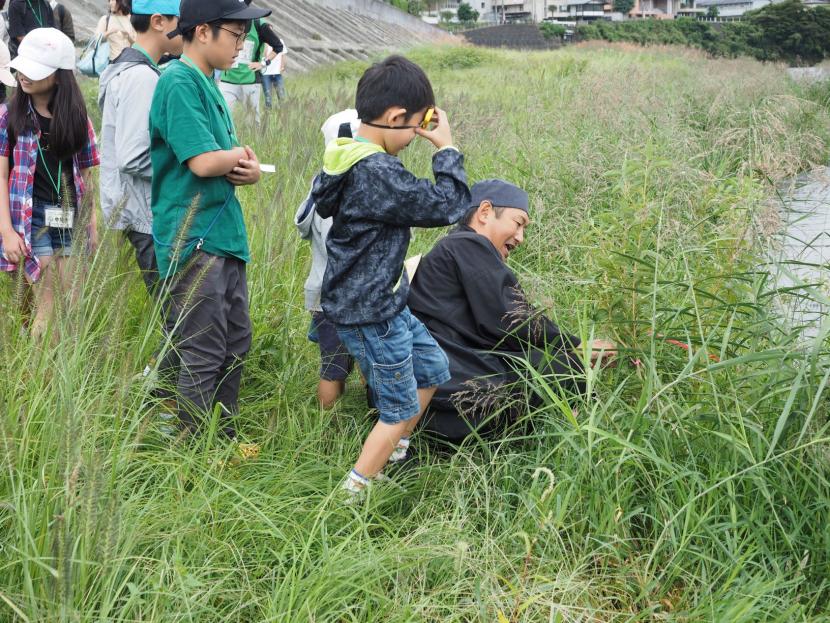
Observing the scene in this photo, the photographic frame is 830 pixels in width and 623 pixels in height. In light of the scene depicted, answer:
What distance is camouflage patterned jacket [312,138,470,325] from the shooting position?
8.35 ft

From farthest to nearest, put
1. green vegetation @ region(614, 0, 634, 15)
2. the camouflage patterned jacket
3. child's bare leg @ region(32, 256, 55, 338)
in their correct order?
green vegetation @ region(614, 0, 634, 15)
the camouflage patterned jacket
child's bare leg @ region(32, 256, 55, 338)

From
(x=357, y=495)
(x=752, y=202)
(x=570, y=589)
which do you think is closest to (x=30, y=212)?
(x=357, y=495)

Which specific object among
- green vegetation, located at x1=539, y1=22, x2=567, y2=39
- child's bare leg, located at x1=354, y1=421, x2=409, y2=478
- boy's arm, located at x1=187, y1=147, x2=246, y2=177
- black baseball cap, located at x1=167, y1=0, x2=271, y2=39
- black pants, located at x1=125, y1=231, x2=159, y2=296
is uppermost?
black baseball cap, located at x1=167, y1=0, x2=271, y2=39

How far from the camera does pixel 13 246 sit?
3.20 meters

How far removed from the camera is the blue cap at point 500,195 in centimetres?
317

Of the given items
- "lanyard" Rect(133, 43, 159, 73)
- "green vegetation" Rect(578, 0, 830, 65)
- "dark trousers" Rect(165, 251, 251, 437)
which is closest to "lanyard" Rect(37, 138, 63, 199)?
"lanyard" Rect(133, 43, 159, 73)

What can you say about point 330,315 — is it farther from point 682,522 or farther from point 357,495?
point 682,522

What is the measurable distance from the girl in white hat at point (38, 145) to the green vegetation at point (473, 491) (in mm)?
305

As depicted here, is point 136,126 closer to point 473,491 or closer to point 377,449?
point 377,449

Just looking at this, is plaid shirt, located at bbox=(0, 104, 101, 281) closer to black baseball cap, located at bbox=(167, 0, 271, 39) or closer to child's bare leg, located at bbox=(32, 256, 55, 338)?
child's bare leg, located at bbox=(32, 256, 55, 338)

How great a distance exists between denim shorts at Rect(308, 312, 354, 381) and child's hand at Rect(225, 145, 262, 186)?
1.89ft

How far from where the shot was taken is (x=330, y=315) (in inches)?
104

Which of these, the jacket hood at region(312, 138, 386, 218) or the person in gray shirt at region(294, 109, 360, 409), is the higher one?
the jacket hood at region(312, 138, 386, 218)

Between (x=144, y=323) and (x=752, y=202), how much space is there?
7.09 feet
